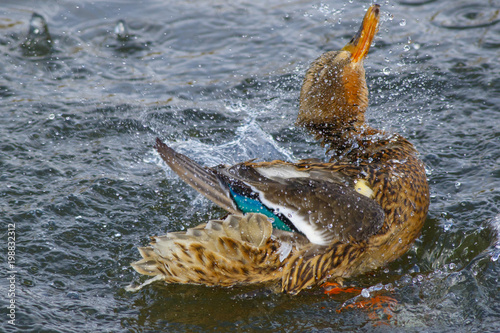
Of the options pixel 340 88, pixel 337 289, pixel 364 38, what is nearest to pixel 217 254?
pixel 337 289

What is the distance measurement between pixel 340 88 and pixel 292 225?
1.61 m

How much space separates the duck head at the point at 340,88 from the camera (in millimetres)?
4398

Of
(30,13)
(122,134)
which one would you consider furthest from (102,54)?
(122,134)

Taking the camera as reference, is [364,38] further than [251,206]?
Yes

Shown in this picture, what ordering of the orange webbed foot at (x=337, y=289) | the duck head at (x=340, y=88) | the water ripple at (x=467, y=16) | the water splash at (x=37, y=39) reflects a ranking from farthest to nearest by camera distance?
the water ripple at (x=467, y=16) < the water splash at (x=37, y=39) < the duck head at (x=340, y=88) < the orange webbed foot at (x=337, y=289)

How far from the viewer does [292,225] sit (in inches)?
127

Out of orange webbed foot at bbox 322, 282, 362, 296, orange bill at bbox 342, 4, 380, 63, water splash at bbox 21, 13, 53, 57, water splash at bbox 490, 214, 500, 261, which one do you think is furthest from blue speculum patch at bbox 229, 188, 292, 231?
water splash at bbox 21, 13, 53, 57

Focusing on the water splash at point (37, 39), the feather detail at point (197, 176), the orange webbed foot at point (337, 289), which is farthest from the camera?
the water splash at point (37, 39)

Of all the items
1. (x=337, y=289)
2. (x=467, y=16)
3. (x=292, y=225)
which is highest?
(x=467, y=16)

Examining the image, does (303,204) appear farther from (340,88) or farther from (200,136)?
(200,136)

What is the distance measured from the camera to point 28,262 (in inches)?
134

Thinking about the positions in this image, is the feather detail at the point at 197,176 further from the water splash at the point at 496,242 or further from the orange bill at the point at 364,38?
the orange bill at the point at 364,38

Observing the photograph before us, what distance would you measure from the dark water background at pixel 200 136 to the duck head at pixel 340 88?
0.44 metres

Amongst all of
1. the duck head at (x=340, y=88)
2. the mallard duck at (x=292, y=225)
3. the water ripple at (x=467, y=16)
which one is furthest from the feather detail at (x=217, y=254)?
the water ripple at (x=467, y=16)
